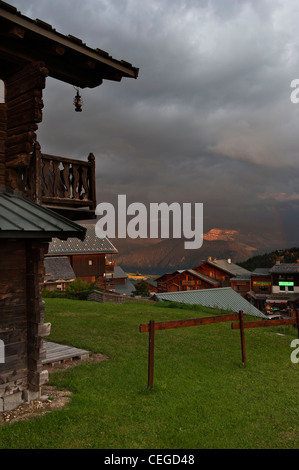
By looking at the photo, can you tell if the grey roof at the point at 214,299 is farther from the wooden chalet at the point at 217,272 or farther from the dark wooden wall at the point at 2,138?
the wooden chalet at the point at 217,272

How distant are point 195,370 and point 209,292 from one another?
21.0m

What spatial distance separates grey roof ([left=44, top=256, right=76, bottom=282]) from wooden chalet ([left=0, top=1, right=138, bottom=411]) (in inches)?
1282

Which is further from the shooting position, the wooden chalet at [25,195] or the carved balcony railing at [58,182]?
the carved balcony railing at [58,182]

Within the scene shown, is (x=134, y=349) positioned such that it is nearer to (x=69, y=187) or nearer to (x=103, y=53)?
(x=69, y=187)

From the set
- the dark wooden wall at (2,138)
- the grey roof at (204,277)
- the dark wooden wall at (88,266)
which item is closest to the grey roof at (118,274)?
the grey roof at (204,277)

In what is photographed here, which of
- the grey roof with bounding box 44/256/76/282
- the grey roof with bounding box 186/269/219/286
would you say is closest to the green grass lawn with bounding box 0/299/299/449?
the grey roof with bounding box 44/256/76/282

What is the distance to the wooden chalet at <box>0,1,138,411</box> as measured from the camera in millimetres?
6895

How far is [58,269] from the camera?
134 ft

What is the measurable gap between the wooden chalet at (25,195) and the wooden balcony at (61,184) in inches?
1.0

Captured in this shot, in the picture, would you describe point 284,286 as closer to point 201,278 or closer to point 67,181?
point 201,278

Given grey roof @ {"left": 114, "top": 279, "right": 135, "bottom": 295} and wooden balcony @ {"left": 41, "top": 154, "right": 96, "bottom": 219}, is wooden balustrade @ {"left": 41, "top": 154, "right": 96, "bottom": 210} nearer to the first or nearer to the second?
wooden balcony @ {"left": 41, "top": 154, "right": 96, "bottom": 219}

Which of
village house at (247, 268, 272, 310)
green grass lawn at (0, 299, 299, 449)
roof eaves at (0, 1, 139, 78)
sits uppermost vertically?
roof eaves at (0, 1, 139, 78)

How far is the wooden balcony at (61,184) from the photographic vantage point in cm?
780

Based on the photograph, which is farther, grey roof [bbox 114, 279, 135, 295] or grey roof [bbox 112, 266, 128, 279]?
grey roof [bbox 112, 266, 128, 279]
